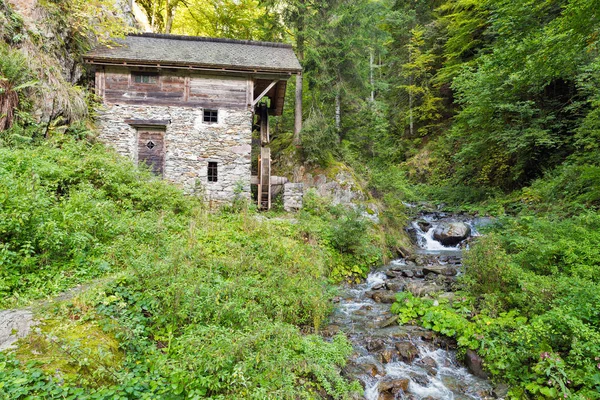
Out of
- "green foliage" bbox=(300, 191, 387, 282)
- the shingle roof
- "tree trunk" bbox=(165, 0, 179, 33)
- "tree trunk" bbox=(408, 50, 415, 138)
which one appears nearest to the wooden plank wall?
the shingle roof

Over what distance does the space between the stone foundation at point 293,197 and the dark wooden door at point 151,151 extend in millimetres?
5414

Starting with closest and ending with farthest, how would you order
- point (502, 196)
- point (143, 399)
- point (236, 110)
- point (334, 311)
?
point (143, 399)
point (334, 311)
point (236, 110)
point (502, 196)

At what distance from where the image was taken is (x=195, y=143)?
499 inches

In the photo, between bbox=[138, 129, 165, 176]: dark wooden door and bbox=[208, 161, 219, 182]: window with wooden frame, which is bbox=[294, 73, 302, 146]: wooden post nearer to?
bbox=[208, 161, 219, 182]: window with wooden frame

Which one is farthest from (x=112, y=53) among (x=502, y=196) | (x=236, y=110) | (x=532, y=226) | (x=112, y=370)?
(x=502, y=196)

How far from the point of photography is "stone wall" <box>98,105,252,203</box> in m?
12.3

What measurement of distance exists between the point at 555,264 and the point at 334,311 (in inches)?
182

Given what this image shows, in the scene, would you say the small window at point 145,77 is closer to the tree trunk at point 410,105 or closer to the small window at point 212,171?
the small window at point 212,171

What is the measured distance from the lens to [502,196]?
47.2ft

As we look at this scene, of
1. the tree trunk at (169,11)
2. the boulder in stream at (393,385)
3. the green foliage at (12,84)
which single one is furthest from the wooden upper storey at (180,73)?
the boulder in stream at (393,385)

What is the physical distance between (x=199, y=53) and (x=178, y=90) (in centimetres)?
205

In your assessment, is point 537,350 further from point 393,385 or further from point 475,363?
point 393,385

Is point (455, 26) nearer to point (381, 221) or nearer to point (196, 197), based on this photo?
point (381, 221)

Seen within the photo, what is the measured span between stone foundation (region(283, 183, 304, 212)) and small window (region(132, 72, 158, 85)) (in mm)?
7365
